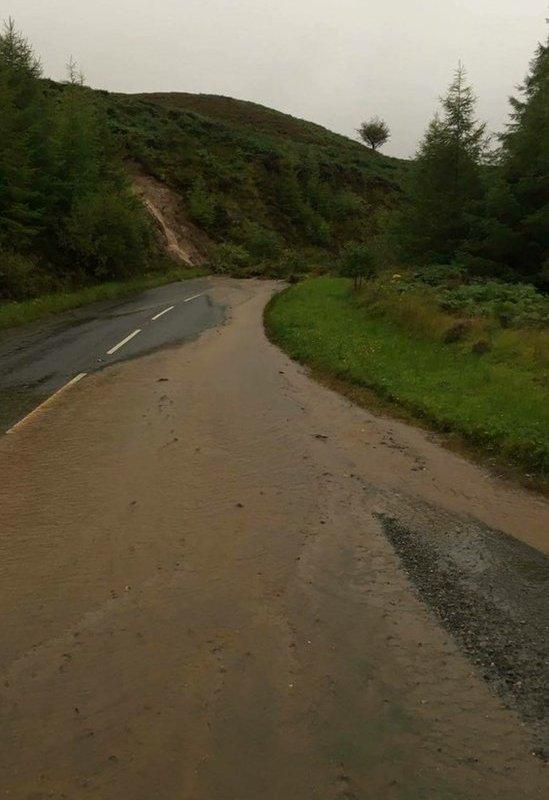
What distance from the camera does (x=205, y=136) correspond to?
64.7m

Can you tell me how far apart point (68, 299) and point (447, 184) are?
1638cm

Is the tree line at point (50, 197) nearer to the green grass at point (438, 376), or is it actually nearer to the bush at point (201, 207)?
the green grass at point (438, 376)

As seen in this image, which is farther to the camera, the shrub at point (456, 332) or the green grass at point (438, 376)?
the shrub at point (456, 332)

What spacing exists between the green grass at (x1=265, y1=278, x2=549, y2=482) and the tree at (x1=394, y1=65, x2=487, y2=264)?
33.2ft

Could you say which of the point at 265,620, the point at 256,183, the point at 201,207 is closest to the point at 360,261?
the point at 265,620

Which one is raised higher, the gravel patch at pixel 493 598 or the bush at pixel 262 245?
the bush at pixel 262 245

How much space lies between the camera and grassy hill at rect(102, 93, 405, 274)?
165 feet

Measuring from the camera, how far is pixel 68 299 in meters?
24.0

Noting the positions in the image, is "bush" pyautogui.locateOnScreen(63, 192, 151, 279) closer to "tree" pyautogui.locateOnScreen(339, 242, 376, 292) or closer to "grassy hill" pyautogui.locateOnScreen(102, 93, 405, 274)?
"grassy hill" pyautogui.locateOnScreen(102, 93, 405, 274)

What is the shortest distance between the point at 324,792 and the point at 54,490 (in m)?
4.64

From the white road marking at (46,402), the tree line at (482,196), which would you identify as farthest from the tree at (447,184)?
the white road marking at (46,402)

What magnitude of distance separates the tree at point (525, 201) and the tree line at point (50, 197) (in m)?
16.8

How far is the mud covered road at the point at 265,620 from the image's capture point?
11.0 ft

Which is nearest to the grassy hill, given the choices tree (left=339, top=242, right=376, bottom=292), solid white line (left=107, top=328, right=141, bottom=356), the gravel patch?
tree (left=339, top=242, right=376, bottom=292)
